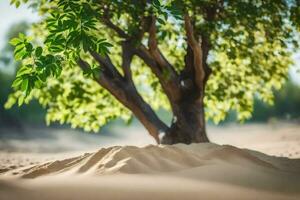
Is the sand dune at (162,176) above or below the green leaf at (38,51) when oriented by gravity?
below

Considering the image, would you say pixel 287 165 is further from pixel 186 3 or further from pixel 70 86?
pixel 70 86

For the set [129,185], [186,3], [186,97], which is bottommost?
[129,185]

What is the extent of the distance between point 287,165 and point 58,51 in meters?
3.01

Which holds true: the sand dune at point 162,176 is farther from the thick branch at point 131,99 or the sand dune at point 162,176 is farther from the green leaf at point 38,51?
the thick branch at point 131,99

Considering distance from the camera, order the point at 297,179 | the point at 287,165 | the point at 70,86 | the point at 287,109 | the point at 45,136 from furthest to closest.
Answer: the point at 287,109 < the point at 45,136 < the point at 70,86 < the point at 287,165 < the point at 297,179

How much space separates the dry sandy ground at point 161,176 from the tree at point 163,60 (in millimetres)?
937

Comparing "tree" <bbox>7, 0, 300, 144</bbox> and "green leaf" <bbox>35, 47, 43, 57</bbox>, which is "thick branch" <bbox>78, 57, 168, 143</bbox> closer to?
"tree" <bbox>7, 0, 300, 144</bbox>

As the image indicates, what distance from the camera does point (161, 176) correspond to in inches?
181

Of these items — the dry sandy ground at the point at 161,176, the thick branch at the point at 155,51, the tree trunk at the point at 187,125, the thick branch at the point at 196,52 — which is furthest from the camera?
the tree trunk at the point at 187,125

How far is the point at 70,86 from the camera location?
10.6m

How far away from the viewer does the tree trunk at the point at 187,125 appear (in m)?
8.84

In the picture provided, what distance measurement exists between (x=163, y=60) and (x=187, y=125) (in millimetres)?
1280

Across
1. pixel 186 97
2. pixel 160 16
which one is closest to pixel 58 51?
pixel 160 16

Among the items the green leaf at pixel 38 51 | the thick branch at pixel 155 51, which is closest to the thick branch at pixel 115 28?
the thick branch at pixel 155 51
